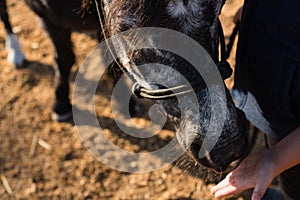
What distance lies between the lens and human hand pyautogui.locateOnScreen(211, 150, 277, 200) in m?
1.27

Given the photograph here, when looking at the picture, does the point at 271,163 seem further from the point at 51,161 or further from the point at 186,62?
the point at 51,161

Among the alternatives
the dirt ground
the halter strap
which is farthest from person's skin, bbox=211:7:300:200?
the dirt ground

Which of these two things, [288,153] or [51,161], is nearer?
[288,153]

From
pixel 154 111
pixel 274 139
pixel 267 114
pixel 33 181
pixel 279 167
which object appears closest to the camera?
pixel 279 167

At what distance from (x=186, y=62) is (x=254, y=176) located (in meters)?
0.37

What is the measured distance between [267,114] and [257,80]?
7.0 inches

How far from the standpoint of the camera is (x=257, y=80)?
4.88ft

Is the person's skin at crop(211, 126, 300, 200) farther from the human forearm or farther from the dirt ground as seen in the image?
the dirt ground

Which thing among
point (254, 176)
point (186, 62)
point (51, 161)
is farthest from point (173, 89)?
point (51, 161)

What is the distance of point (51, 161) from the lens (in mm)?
2352

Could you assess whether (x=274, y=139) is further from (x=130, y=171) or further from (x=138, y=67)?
(x=130, y=171)

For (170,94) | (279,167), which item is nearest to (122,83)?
(170,94)

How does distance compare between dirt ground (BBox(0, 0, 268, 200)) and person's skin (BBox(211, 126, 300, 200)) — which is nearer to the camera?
person's skin (BBox(211, 126, 300, 200))

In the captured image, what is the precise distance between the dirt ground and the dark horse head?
2.10ft
